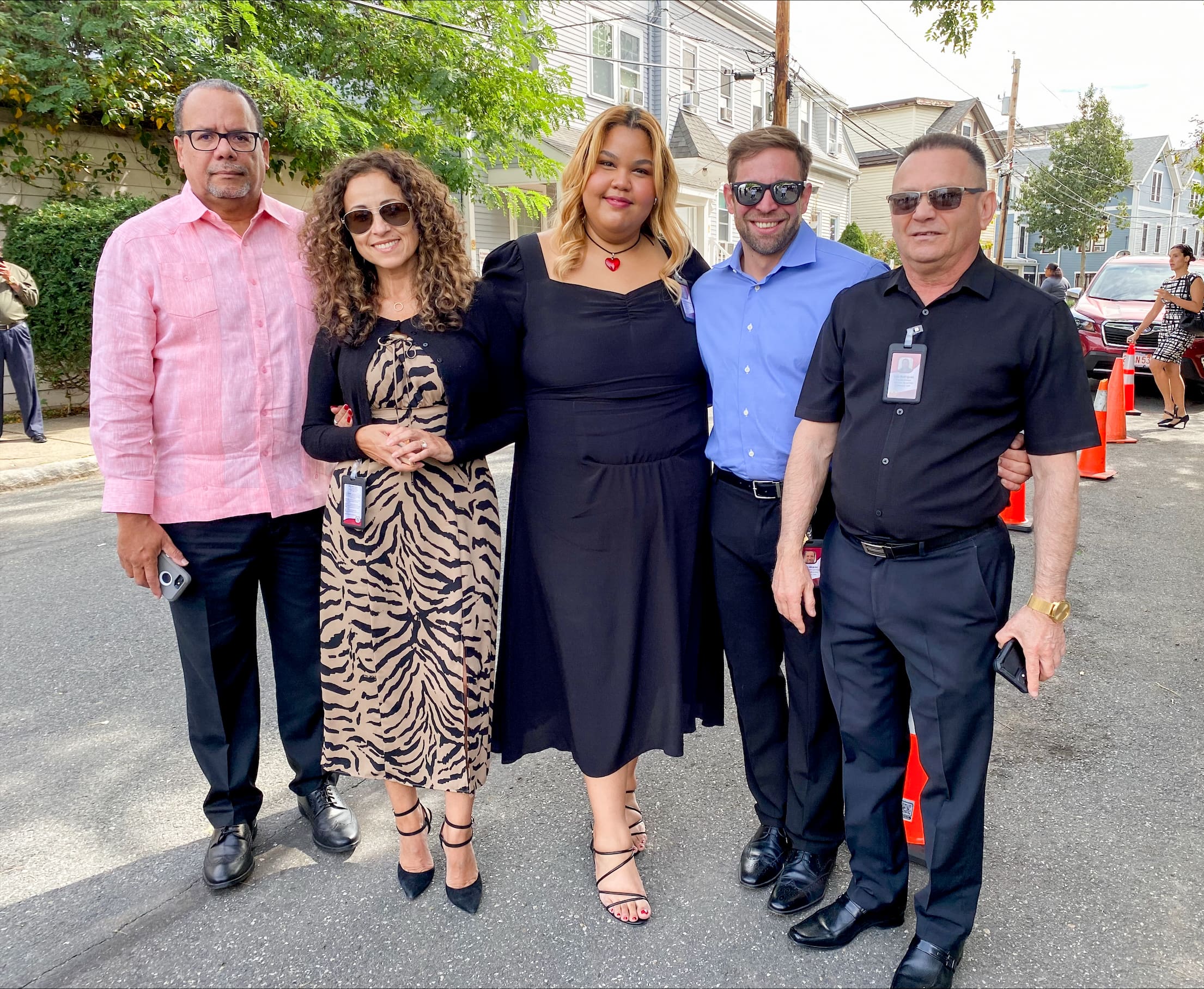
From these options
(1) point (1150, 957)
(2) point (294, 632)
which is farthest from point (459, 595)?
(1) point (1150, 957)

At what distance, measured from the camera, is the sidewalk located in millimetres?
8031

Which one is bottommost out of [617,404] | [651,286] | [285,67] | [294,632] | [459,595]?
[294,632]

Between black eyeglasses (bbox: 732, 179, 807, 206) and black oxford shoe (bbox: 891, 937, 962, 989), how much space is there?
2.07m

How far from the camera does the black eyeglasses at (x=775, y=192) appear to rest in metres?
2.55

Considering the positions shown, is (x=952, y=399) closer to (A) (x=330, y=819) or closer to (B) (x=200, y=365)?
(B) (x=200, y=365)

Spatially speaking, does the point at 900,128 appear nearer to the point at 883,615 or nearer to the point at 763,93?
the point at 763,93

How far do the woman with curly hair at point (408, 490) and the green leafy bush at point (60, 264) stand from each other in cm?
923

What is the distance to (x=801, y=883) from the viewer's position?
269 cm

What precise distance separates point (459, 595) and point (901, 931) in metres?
1.60

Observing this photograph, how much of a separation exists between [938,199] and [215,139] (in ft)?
6.73

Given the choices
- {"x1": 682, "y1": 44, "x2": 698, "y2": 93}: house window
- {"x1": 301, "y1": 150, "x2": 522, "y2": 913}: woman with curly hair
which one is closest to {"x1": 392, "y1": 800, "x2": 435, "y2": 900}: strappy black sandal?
{"x1": 301, "y1": 150, "x2": 522, "y2": 913}: woman with curly hair

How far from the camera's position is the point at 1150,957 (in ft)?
7.87

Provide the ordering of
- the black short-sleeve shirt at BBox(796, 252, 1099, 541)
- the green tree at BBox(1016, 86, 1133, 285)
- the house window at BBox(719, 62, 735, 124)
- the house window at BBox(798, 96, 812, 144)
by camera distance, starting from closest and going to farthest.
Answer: the black short-sleeve shirt at BBox(796, 252, 1099, 541) < the house window at BBox(719, 62, 735, 124) < the house window at BBox(798, 96, 812, 144) < the green tree at BBox(1016, 86, 1133, 285)

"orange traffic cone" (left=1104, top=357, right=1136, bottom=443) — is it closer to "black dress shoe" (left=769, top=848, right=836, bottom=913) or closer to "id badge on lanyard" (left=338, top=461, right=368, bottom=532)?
"black dress shoe" (left=769, top=848, right=836, bottom=913)
